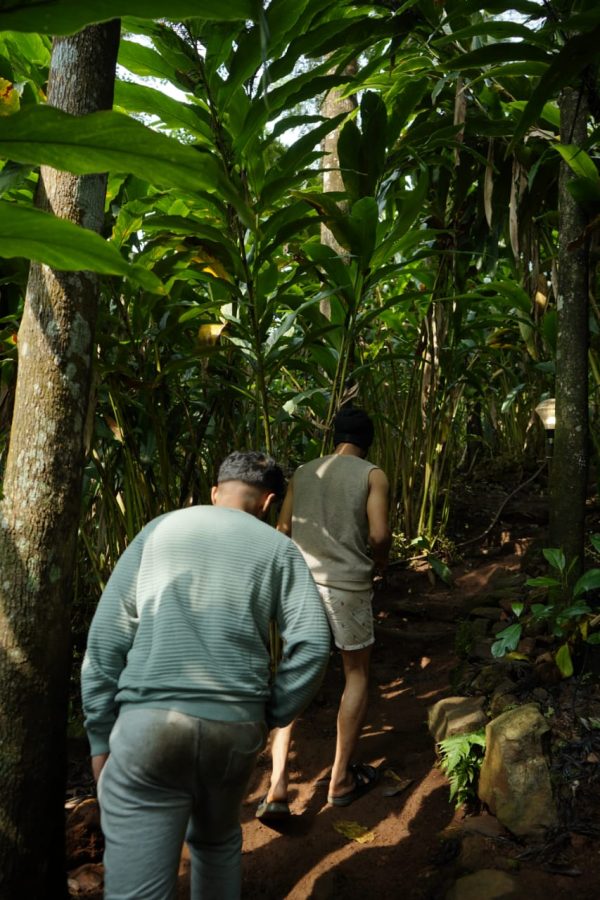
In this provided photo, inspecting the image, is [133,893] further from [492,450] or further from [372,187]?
[492,450]

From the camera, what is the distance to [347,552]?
2.60 meters

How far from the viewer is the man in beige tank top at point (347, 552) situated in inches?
98.9

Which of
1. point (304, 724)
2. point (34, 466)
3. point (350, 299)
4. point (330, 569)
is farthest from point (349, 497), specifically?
point (34, 466)

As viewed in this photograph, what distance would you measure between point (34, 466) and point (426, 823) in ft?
5.46

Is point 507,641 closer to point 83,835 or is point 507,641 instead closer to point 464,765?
point 464,765

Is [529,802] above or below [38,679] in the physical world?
below

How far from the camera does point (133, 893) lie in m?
1.44

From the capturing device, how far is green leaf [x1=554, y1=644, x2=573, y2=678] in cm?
233

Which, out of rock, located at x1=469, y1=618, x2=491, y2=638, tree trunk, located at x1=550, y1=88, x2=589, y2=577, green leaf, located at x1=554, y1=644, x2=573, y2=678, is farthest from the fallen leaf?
tree trunk, located at x1=550, y1=88, x2=589, y2=577

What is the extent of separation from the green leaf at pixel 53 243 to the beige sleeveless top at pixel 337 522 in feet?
5.77

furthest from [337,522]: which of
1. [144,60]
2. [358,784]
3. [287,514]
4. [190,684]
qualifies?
[144,60]

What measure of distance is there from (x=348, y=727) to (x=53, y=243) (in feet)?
6.86

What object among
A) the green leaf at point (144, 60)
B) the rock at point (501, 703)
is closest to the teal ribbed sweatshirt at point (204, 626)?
the rock at point (501, 703)

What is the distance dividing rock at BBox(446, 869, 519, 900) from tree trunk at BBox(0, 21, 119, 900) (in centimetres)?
102
